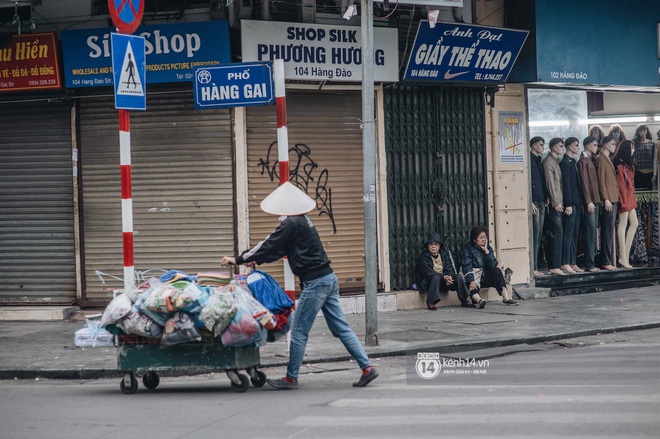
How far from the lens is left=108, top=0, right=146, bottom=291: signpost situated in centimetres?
1000

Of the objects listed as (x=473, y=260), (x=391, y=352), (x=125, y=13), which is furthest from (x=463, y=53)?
(x=125, y=13)

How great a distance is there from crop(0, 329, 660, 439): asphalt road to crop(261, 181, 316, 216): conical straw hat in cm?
172

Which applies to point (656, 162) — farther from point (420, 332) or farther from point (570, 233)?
point (420, 332)

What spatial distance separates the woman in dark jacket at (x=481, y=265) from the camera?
15.5 metres

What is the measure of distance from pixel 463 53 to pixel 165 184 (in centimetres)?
537

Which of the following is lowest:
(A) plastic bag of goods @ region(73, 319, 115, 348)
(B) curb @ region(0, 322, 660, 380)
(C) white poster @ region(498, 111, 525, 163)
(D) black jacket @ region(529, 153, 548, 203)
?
(B) curb @ region(0, 322, 660, 380)

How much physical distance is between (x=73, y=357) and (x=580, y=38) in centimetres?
1072

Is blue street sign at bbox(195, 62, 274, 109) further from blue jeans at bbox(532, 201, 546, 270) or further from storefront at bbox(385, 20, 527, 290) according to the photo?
blue jeans at bbox(532, 201, 546, 270)

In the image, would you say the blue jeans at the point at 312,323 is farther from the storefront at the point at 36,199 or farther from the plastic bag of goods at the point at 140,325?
the storefront at the point at 36,199

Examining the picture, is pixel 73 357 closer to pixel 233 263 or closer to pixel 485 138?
pixel 233 263

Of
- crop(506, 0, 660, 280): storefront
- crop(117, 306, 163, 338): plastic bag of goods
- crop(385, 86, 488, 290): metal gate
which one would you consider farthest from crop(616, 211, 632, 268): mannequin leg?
crop(117, 306, 163, 338): plastic bag of goods

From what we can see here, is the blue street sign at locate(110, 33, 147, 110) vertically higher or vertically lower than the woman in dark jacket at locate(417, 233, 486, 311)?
higher

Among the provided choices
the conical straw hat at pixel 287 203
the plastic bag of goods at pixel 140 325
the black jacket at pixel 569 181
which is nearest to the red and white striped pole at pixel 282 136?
the conical straw hat at pixel 287 203

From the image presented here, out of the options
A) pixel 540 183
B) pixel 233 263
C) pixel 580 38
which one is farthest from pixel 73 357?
pixel 580 38
